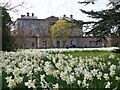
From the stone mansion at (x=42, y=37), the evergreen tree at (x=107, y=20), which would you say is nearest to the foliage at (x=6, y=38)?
the evergreen tree at (x=107, y=20)

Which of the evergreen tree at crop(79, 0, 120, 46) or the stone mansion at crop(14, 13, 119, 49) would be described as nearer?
the evergreen tree at crop(79, 0, 120, 46)

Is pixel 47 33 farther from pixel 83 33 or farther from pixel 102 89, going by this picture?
pixel 102 89

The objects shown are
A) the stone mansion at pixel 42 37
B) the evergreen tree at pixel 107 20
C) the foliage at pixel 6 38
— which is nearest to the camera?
the evergreen tree at pixel 107 20

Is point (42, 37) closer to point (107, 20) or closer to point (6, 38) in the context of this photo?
point (6, 38)

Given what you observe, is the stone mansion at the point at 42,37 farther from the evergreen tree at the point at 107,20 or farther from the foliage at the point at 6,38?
the evergreen tree at the point at 107,20

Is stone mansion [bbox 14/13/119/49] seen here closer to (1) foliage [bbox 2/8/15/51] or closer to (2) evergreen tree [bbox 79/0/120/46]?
(1) foliage [bbox 2/8/15/51]

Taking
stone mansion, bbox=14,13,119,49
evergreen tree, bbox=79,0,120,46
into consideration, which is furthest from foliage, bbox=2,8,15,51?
stone mansion, bbox=14,13,119,49

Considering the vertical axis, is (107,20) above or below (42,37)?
above

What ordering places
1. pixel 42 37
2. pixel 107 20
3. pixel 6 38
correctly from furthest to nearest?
pixel 42 37, pixel 6 38, pixel 107 20

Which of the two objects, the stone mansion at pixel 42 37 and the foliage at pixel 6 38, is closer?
the foliage at pixel 6 38

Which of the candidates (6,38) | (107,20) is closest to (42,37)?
(6,38)

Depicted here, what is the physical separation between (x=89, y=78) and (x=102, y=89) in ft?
0.72

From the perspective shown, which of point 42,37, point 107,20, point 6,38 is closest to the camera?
point 107,20

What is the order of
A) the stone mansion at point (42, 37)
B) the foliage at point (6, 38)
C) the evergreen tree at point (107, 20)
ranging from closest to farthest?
the evergreen tree at point (107, 20)
the foliage at point (6, 38)
the stone mansion at point (42, 37)
